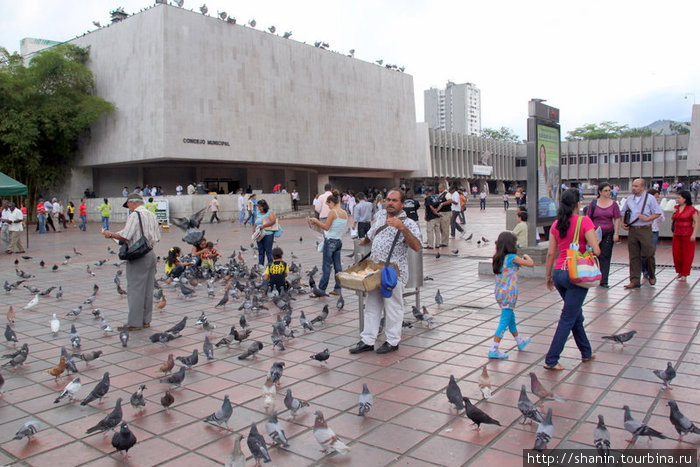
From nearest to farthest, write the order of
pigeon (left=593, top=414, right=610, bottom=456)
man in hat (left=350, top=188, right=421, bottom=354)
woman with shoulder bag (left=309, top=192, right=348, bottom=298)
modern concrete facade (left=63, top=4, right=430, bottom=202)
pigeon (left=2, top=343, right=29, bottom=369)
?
pigeon (left=593, top=414, right=610, bottom=456) → pigeon (left=2, top=343, right=29, bottom=369) → man in hat (left=350, top=188, right=421, bottom=354) → woman with shoulder bag (left=309, top=192, right=348, bottom=298) → modern concrete facade (left=63, top=4, right=430, bottom=202)

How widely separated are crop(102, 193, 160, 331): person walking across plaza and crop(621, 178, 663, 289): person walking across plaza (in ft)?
24.2

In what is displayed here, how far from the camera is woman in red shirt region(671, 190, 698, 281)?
888 cm

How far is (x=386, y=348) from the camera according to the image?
18.4ft

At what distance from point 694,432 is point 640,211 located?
6116 millimetres

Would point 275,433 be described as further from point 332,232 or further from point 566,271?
point 332,232

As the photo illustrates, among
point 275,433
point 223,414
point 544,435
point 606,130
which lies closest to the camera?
point 544,435

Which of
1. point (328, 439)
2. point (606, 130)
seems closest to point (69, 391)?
point (328, 439)

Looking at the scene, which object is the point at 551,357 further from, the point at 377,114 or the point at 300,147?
the point at 377,114

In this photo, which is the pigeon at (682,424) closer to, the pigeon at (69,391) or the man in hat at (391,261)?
the man in hat at (391,261)

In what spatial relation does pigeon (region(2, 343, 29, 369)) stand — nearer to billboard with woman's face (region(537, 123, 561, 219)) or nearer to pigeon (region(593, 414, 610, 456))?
pigeon (region(593, 414, 610, 456))

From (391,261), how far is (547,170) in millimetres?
6929

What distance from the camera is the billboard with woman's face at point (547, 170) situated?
1077 centimetres

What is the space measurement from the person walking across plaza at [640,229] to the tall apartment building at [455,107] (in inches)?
5762

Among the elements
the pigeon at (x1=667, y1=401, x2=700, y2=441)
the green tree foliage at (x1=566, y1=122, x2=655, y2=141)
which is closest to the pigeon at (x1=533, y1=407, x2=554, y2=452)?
the pigeon at (x1=667, y1=401, x2=700, y2=441)
